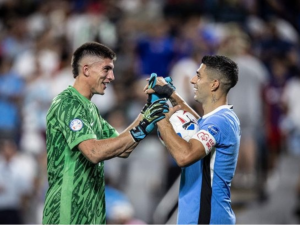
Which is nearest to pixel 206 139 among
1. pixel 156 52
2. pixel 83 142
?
pixel 83 142

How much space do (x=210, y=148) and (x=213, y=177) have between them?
28cm

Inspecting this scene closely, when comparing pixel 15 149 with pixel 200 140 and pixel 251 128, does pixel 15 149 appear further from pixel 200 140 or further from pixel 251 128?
pixel 200 140

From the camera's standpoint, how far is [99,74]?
592cm

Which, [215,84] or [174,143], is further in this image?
[215,84]

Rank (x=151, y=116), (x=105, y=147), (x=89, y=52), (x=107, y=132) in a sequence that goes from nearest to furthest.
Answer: (x=105, y=147)
(x=151, y=116)
(x=89, y=52)
(x=107, y=132)

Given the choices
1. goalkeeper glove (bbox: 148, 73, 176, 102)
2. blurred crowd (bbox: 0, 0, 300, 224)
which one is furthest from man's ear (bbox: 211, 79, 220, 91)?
blurred crowd (bbox: 0, 0, 300, 224)

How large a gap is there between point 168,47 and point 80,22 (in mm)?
2461

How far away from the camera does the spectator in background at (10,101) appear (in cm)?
Result: 1207

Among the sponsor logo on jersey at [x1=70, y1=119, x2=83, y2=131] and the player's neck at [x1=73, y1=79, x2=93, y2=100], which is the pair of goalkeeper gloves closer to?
the sponsor logo on jersey at [x1=70, y1=119, x2=83, y2=131]

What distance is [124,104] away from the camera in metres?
12.0

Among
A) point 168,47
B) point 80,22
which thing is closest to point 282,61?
point 168,47

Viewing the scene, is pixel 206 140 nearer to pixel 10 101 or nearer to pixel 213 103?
pixel 213 103

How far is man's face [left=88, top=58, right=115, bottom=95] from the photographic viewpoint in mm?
5922

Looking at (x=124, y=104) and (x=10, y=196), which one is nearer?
(x=10, y=196)
